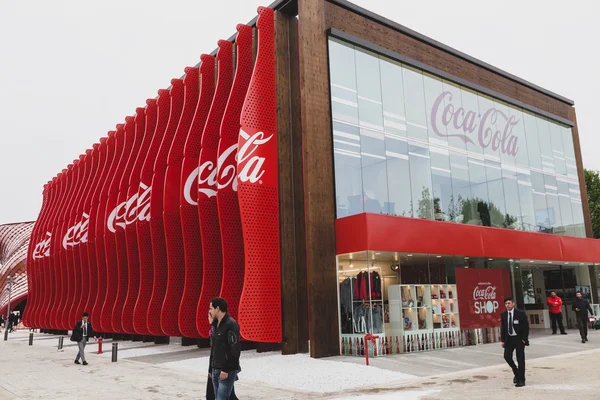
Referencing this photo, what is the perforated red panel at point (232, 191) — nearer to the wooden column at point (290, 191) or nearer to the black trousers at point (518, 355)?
the wooden column at point (290, 191)

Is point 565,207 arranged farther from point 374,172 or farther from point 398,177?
point 374,172

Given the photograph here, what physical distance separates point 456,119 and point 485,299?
25.4 ft

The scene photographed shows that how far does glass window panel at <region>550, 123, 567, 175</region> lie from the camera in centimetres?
2730

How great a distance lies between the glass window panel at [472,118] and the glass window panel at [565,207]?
768cm

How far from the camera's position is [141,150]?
24500mm

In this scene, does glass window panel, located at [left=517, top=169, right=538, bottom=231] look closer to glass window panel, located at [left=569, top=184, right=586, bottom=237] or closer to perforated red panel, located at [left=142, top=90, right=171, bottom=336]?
glass window panel, located at [left=569, top=184, right=586, bottom=237]

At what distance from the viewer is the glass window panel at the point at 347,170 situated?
1669 centimetres

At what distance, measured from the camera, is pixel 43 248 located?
37.6m

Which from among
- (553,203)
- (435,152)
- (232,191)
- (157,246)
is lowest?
(157,246)

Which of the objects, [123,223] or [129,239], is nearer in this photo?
[129,239]

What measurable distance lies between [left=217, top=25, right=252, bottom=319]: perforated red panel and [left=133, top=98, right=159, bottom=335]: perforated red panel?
6.73m

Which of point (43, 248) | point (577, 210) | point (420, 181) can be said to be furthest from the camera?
point (43, 248)

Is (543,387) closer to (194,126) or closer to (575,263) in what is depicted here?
(194,126)

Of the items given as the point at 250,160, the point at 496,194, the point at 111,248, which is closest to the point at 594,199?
the point at 496,194
